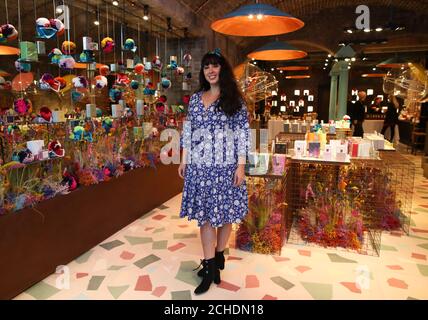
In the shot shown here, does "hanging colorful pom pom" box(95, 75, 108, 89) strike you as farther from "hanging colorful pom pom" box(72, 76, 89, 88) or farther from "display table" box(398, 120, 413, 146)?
"display table" box(398, 120, 413, 146)

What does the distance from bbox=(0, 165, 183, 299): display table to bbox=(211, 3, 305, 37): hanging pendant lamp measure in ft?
6.14

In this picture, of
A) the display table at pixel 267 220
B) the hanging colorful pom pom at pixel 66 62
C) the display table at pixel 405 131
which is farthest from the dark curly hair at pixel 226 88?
the display table at pixel 405 131

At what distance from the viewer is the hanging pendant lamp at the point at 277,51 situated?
4.17 metres

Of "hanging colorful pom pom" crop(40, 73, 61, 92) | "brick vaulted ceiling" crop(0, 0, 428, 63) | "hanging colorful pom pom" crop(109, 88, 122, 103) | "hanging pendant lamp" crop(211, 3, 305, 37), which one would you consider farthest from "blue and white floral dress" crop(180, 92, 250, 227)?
"brick vaulted ceiling" crop(0, 0, 428, 63)

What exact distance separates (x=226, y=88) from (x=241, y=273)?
1.45 meters

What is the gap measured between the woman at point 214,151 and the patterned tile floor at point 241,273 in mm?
324

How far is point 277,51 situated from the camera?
169 inches

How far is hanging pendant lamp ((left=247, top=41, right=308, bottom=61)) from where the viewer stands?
13.7ft

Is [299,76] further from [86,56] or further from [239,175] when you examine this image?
[239,175]

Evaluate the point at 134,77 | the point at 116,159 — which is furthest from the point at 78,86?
the point at 134,77

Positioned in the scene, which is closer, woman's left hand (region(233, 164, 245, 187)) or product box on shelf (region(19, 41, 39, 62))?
woman's left hand (region(233, 164, 245, 187))

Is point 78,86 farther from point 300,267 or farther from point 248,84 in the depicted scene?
point 248,84
